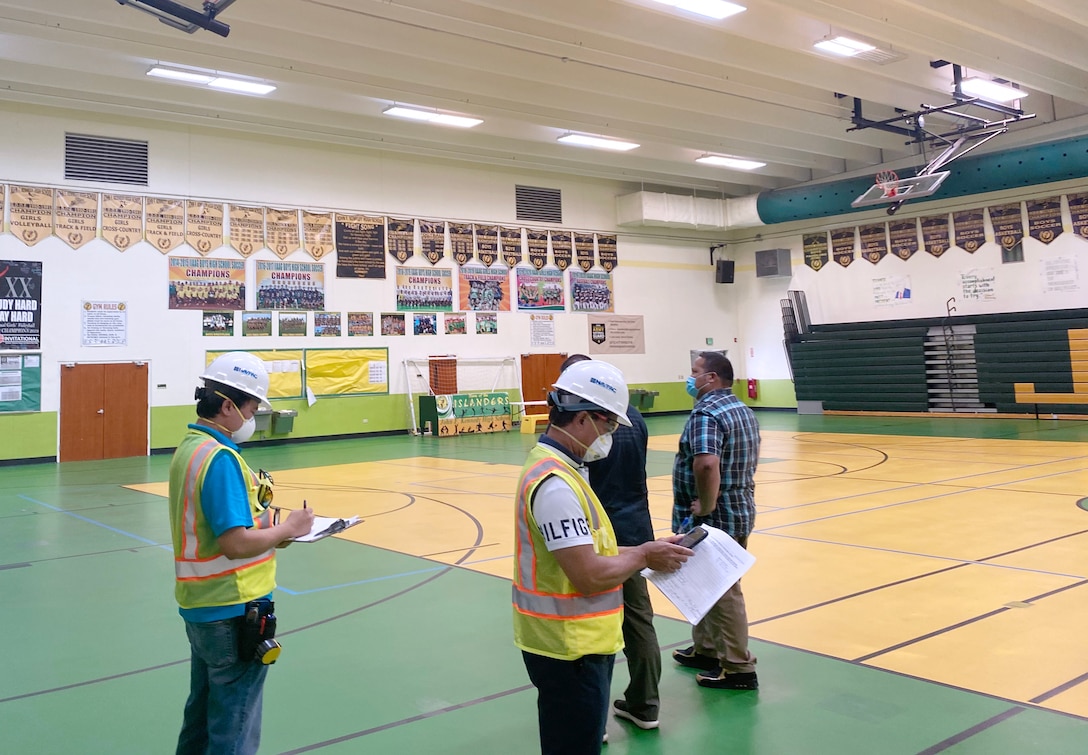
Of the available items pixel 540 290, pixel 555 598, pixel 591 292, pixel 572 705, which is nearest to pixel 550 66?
pixel 540 290

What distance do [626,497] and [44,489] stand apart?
11.9m

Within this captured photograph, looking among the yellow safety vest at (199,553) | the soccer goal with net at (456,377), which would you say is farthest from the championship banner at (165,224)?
the yellow safety vest at (199,553)

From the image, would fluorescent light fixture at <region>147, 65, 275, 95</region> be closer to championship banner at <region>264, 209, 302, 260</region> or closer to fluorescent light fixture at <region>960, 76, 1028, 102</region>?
championship banner at <region>264, 209, 302, 260</region>

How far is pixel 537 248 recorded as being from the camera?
23.6 m

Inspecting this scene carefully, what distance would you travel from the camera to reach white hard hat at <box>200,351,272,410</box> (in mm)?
2875

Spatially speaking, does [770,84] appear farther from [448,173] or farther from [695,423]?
[695,423]

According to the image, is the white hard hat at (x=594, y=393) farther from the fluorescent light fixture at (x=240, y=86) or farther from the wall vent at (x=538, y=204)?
the wall vent at (x=538, y=204)

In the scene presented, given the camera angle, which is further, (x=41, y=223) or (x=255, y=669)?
(x=41, y=223)

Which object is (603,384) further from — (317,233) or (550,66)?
(317,233)

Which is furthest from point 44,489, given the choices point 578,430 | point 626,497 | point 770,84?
point 770,84

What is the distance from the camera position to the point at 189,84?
1518 cm

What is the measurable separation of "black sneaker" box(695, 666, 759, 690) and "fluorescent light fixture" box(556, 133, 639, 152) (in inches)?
665

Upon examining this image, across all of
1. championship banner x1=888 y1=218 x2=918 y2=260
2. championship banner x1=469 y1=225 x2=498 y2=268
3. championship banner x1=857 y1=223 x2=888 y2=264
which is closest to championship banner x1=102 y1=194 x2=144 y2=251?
championship banner x1=469 y1=225 x2=498 y2=268

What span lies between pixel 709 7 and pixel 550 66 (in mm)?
3664
